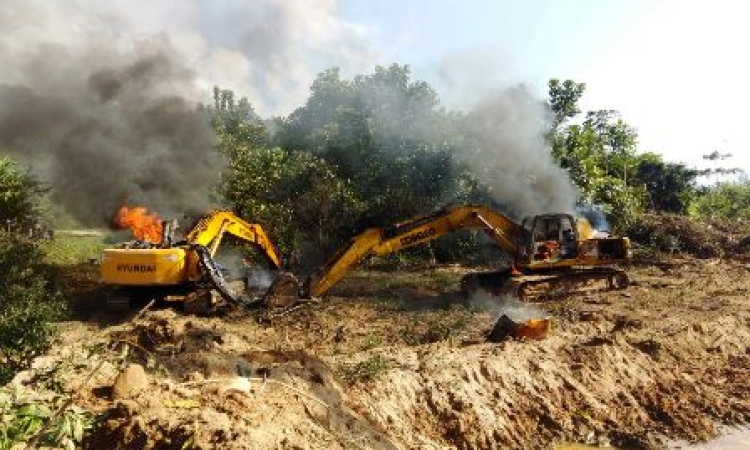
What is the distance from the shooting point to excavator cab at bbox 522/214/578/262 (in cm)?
1389

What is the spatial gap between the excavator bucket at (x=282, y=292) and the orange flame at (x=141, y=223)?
2946 millimetres

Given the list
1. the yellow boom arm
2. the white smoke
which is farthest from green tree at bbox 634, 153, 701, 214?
the yellow boom arm

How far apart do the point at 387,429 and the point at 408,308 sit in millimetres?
6249

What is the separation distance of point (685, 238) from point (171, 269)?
62.9 ft

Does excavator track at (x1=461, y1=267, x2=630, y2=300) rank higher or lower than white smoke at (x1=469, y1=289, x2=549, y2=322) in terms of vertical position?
higher

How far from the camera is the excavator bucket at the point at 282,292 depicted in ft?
41.2

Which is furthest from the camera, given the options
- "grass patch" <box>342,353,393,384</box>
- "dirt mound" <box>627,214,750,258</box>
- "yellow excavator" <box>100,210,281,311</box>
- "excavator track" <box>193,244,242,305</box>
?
"dirt mound" <box>627,214,750,258</box>

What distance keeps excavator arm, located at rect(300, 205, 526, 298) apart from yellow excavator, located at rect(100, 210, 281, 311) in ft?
6.06

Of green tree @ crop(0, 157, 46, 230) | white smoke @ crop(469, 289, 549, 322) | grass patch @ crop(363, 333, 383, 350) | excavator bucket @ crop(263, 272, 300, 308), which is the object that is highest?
green tree @ crop(0, 157, 46, 230)

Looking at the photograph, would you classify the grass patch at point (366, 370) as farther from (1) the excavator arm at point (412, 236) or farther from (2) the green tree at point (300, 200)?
(2) the green tree at point (300, 200)

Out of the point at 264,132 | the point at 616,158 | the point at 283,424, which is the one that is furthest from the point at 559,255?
the point at 616,158

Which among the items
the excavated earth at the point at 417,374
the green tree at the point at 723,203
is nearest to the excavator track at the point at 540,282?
the excavated earth at the point at 417,374

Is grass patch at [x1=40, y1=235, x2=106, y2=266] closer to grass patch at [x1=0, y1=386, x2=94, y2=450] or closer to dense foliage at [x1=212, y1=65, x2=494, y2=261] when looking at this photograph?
dense foliage at [x1=212, y1=65, x2=494, y2=261]

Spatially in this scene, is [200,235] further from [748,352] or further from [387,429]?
[748,352]
